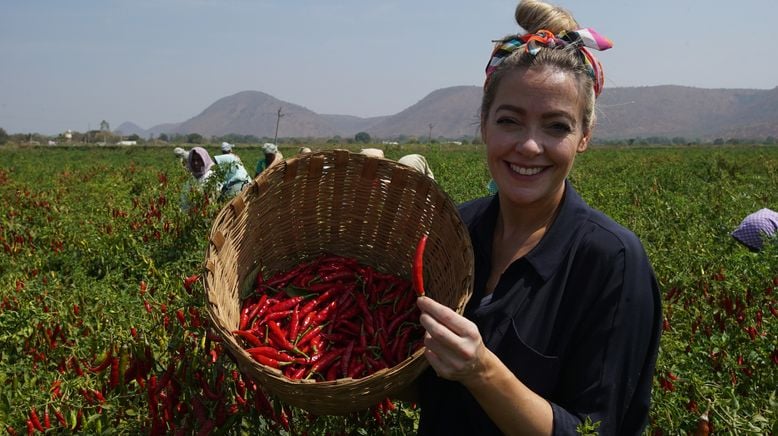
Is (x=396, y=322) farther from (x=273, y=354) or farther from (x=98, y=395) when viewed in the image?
(x=98, y=395)

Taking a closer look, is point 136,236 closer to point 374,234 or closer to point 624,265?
point 374,234

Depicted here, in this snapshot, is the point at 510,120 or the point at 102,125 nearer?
the point at 510,120

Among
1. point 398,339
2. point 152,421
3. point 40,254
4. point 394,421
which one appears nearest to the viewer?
point 152,421

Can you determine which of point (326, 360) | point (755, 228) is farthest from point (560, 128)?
point (755, 228)

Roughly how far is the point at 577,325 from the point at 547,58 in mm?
821

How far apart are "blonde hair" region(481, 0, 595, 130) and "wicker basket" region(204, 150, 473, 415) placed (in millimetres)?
521

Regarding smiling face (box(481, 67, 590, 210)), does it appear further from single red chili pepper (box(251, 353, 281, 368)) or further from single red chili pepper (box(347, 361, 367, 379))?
single red chili pepper (box(251, 353, 281, 368))

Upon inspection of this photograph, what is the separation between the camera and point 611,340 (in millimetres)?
1644

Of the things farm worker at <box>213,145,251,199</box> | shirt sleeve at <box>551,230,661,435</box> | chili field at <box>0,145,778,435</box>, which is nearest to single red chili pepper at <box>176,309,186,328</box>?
chili field at <box>0,145,778,435</box>

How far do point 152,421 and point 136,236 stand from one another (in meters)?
4.12

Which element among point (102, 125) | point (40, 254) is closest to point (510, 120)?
point (40, 254)

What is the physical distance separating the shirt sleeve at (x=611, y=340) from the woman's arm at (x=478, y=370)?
9 centimetres

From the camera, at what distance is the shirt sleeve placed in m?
1.65

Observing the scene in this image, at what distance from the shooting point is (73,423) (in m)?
2.31
